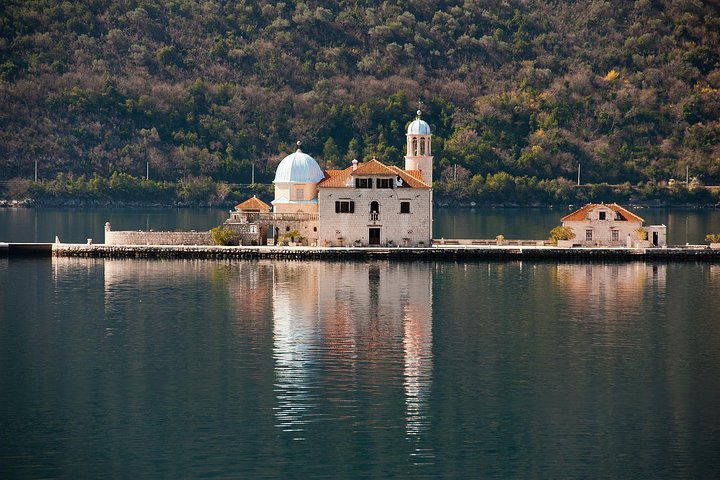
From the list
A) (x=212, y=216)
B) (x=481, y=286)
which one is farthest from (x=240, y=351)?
(x=212, y=216)

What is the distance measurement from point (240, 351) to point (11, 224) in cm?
9998

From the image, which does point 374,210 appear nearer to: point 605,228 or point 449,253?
point 449,253

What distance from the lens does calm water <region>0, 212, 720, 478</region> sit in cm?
4531

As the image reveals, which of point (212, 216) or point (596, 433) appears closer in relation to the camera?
point (596, 433)

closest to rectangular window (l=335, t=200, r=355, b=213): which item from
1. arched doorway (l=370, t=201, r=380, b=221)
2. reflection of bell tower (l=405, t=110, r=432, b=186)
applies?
arched doorway (l=370, t=201, r=380, b=221)

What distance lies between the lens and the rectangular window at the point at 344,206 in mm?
104625

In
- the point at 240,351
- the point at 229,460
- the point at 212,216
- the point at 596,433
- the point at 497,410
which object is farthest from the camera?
the point at 212,216

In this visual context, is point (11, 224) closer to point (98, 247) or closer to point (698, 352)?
point (98, 247)

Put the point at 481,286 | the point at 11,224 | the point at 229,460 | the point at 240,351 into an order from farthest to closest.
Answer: the point at 11,224, the point at 481,286, the point at 240,351, the point at 229,460

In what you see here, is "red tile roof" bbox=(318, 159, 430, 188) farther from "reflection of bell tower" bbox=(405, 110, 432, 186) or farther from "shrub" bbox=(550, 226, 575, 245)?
"shrub" bbox=(550, 226, 575, 245)

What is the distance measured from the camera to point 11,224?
15625cm

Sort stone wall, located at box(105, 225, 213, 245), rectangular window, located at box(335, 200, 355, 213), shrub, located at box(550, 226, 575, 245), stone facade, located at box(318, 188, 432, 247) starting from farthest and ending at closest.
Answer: stone wall, located at box(105, 225, 213, 245)
shrub, located at box(550, 226, 575, 245)
rectangular window, located at box(335, 200, 355, 213)
stone facade, located at box(318, 188, 432, 247)

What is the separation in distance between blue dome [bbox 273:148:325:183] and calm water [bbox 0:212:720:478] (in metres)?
20.5

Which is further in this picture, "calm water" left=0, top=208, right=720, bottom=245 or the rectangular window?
"calm water" left=0, top=208, right=720, bottom=245
